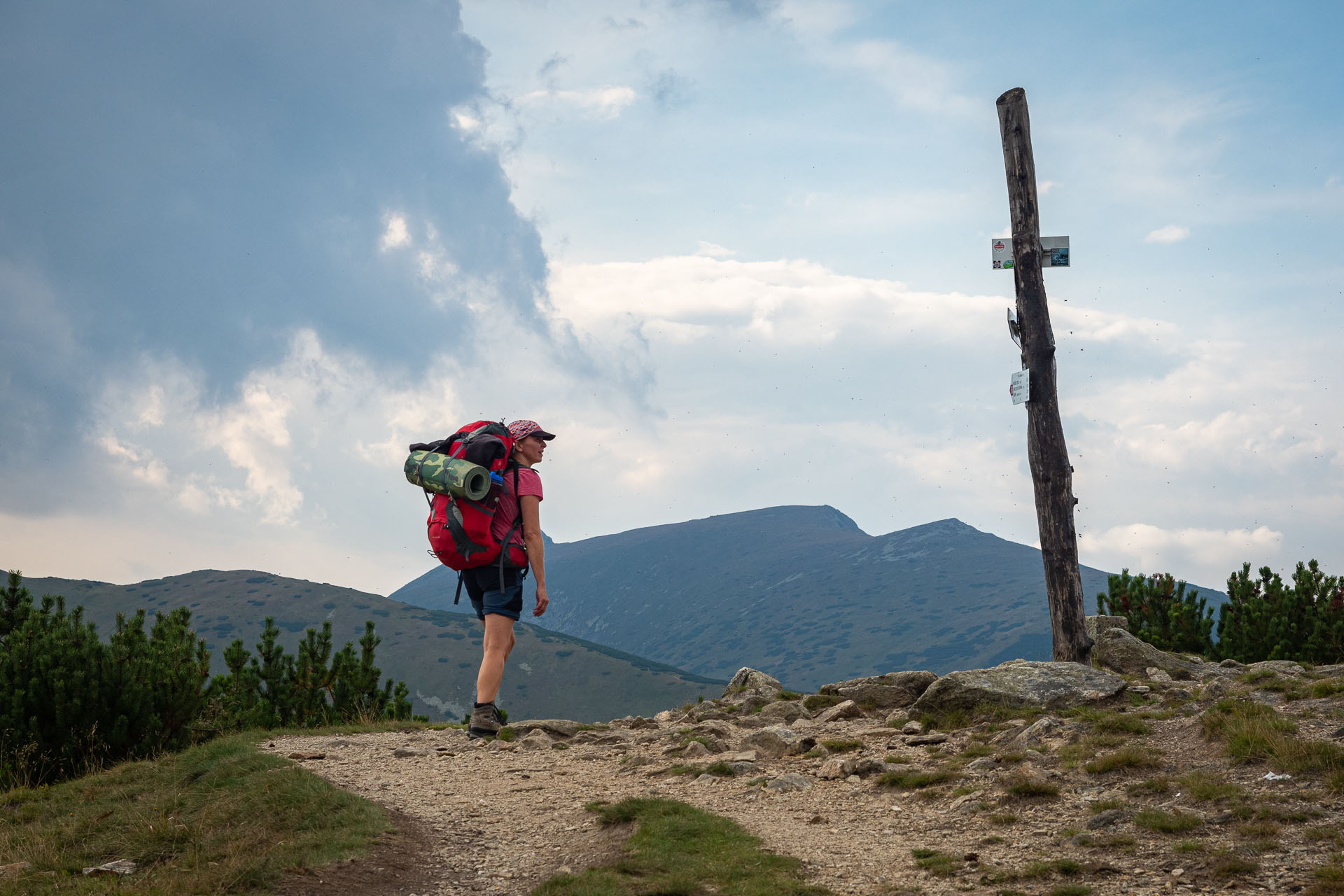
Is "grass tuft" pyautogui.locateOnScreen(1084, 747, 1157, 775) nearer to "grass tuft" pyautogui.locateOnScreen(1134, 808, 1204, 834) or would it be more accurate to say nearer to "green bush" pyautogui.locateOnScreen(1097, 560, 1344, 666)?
"grass tuft" pyautogui.locateOnScreen(1134, 808, 1204, 834)

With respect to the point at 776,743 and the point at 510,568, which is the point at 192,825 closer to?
the point at 510,568

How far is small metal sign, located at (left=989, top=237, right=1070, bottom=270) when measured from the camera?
552 inches

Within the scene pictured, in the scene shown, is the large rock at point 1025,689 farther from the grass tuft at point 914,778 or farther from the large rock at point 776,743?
the grass tuft at point 914,778

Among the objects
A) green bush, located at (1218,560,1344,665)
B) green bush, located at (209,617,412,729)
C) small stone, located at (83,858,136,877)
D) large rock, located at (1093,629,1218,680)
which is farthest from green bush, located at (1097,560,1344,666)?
small stone, located at (83,858,136,877)

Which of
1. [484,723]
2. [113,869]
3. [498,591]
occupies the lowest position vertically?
[113,869]

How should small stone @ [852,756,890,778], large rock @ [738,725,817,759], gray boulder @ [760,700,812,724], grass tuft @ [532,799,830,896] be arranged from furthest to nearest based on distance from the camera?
gray boulder @ [760,700,812,724], large rock @ [738,725,817,759], small stone @ [852,756,890,778], grass tuft @ [532,799,830,896]

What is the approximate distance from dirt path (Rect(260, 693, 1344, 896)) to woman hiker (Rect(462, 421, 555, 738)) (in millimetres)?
1116

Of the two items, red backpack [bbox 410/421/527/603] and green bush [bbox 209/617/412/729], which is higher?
red backpack [bbox 410/421/527/603]

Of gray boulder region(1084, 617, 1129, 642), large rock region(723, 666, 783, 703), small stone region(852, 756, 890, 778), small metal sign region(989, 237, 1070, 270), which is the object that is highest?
small metal sign region(989, 237, 1070, 270)

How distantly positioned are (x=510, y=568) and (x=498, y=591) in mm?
272

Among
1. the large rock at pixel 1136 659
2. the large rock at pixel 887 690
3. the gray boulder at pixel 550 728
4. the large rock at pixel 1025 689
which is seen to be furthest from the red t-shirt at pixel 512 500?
the large rock at pixel 1136 659

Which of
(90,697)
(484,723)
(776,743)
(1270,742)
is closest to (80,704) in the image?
(90,697)

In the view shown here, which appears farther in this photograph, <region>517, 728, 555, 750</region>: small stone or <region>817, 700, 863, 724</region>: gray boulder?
<region>817, 700, 863, 724</region>: gray boulder

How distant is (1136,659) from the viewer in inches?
508
